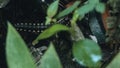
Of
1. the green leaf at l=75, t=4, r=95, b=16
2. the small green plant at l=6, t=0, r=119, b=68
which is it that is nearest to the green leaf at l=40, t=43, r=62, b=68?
the small green plant at l=6, t=0, r=119, b=68

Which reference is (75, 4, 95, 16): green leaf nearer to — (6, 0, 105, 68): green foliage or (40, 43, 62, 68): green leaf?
(6, 0, 105, 68): green foliage

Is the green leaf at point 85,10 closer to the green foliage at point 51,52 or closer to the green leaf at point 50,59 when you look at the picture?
the green foliage at point 51,52

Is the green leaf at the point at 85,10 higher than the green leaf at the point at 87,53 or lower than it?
higher

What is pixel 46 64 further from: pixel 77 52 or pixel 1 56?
pixel 1 56

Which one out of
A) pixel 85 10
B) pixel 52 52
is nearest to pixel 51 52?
pixel 52 52

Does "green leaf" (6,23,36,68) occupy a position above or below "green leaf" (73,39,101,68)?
above

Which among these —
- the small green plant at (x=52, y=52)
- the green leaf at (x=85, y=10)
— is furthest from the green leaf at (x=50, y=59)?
the green leaf at (x=85, y=10)
